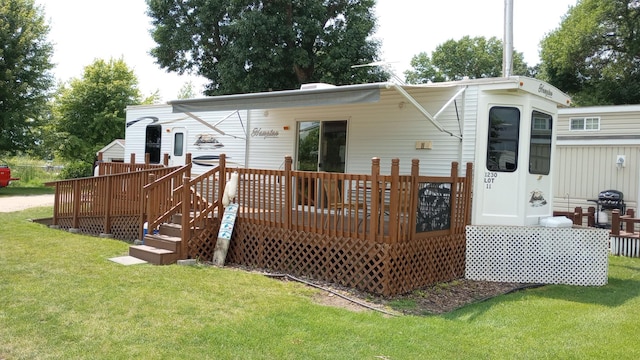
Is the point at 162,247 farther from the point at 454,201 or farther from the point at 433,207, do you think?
the point at 454,201

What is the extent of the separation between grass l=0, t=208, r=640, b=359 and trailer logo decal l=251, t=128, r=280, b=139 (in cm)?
381

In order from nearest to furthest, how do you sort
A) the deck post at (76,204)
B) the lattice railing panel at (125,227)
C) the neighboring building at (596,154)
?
the lattice railing panel at (125,227) < the deck post at (76,204) < the neighboring building at (596,154)

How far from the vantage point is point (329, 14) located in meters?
20.1

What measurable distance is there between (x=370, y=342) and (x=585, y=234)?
443cm

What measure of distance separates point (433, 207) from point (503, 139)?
163 centimetres

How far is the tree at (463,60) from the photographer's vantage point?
4325cm

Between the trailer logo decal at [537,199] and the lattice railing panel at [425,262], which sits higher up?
the trailer logo decal at [537,199]

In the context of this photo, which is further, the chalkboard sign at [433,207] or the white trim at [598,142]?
the white trim at [598,142]

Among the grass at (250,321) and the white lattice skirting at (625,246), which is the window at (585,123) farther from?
the grass at (250,321)

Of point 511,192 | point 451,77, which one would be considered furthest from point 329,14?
point 451,77

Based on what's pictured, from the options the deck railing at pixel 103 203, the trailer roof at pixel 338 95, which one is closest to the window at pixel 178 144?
the deck railing at pixel 103 203

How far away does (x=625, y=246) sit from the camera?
32.2 feet

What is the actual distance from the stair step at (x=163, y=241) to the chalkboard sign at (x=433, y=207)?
352 centimetres

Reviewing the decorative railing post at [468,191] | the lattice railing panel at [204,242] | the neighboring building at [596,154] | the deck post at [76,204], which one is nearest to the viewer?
the decorative railing post at [468,191]
